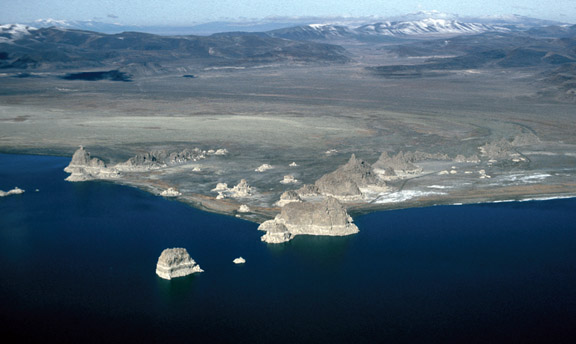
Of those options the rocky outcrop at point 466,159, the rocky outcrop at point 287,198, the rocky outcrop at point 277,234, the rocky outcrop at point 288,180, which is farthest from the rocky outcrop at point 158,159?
the rocky outcrop at point 466,159

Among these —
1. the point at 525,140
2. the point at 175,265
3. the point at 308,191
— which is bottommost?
the point at 525,140

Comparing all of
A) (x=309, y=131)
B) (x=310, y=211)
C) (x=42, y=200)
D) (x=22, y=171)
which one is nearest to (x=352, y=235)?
(x=310, y=211)

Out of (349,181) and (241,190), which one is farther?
(241,190)

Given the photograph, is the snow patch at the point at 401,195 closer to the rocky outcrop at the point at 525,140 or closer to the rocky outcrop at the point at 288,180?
the rocky outcrop at the point at 288,180

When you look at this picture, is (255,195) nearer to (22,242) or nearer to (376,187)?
(376,187)

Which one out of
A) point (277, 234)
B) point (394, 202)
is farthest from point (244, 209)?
point (394, 202)

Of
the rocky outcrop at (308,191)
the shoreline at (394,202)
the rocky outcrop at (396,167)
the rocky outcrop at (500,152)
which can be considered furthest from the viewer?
the rocky outcrop at (500,152)

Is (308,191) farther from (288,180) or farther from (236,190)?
(236,190)
